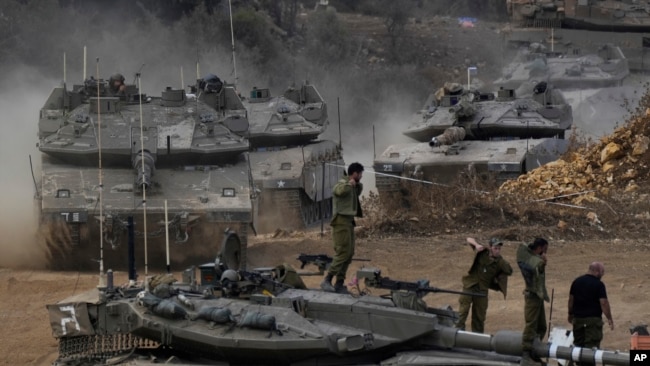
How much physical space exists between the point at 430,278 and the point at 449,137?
30.0ft

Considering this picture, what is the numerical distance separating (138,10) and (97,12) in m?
1.88

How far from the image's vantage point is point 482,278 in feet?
48.1

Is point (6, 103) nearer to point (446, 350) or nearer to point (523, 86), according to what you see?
point (523, 86)

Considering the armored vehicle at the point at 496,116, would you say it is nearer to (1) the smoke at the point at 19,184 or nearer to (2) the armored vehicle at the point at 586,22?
(1) the smoke at the point at 19,184

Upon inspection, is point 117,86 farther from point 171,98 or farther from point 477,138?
point 477,138

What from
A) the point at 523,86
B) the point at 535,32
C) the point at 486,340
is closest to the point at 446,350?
the point at 486,340

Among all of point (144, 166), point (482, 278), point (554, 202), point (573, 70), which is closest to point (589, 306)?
point (482, 278)

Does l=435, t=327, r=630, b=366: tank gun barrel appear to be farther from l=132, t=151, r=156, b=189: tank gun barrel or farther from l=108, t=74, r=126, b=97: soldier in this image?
l=108, t=74, r=126, b=97: soldier

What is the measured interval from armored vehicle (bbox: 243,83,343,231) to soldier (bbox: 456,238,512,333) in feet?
37.4

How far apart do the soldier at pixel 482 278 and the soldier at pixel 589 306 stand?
875mm

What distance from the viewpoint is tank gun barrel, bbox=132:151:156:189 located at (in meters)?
20.9

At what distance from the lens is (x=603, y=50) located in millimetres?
41844

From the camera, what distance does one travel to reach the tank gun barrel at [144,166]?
2094 centimetres

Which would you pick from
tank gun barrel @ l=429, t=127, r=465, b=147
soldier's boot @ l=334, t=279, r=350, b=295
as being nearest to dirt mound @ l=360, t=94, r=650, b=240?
tank gun barrel @ l=429, t=127, r=465, b=147
